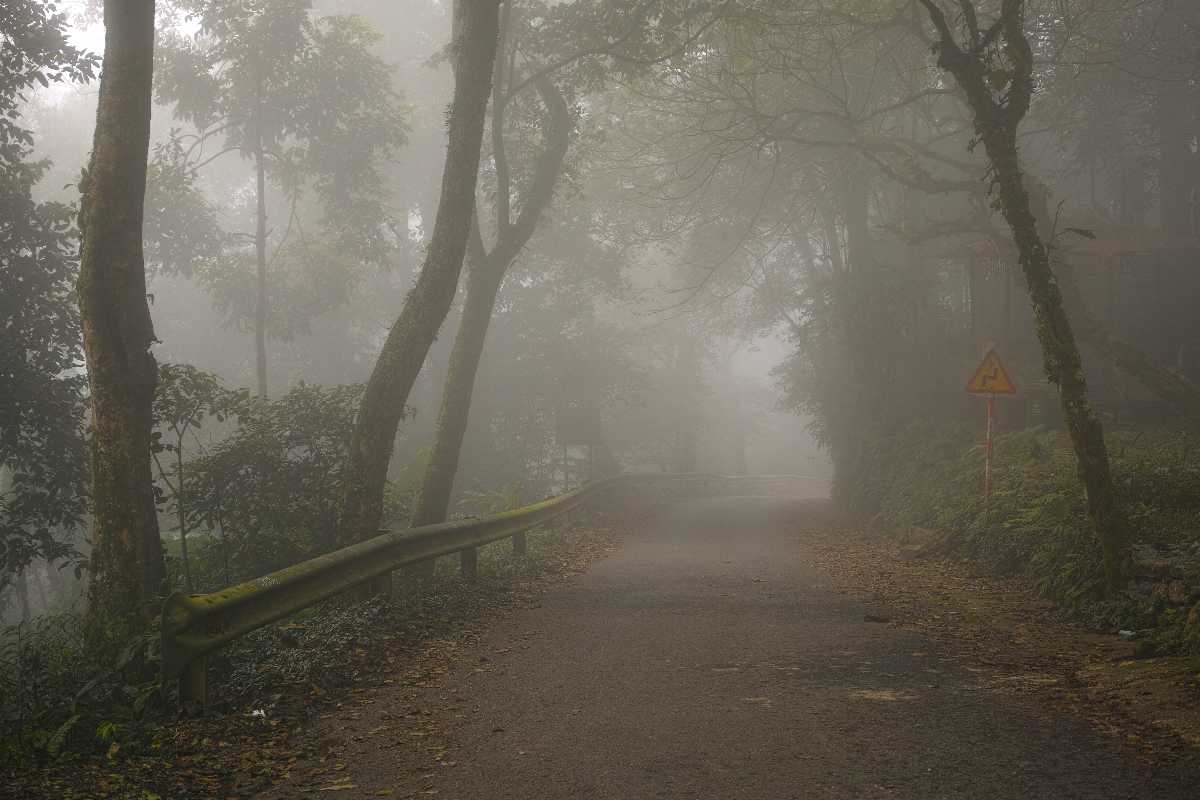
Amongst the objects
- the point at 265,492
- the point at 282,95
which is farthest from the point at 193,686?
the point at 282,95

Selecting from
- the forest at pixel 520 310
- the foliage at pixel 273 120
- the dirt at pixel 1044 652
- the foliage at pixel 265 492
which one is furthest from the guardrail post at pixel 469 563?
the foliage at pixel 273 120

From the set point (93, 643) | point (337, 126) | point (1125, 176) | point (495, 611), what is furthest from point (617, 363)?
point (93, 643)

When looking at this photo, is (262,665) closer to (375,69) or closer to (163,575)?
(163,575)

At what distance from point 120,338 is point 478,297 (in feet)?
24.4

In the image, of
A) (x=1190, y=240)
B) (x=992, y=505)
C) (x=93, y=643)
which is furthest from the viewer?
(x=1190, y=240)

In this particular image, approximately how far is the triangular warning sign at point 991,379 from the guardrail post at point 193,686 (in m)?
12.5

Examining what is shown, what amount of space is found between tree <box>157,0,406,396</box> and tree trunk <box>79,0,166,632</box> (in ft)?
51.2

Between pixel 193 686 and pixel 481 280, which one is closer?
pixel 193 686

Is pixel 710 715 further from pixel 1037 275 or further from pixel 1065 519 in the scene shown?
pixel 1065 519

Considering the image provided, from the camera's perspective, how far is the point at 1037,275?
31.7ft

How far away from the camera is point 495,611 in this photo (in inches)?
385

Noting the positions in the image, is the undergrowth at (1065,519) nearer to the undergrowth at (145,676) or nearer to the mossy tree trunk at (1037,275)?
the mossy tree trunk at (1037,275)

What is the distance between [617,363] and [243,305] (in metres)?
12.0

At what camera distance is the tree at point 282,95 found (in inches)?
959
